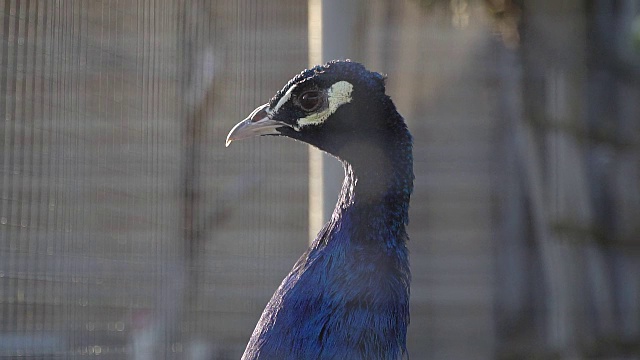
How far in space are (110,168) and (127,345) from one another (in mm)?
610

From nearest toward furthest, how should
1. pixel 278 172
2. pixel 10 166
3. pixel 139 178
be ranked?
1. pixel 10 166
2. pixel 139 178
3. pixel 278 172

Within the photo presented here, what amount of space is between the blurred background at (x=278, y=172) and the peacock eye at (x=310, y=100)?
0.98 ft

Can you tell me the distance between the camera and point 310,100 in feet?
5.09

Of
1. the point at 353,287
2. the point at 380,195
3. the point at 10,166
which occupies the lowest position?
the point at 353,287

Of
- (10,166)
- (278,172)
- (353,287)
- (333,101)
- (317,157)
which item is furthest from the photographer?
A: (278,172)

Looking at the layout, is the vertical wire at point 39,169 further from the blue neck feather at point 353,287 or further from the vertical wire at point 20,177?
the blue neck feather at point 353,287

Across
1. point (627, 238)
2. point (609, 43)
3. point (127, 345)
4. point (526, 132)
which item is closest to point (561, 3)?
point (609, 43)

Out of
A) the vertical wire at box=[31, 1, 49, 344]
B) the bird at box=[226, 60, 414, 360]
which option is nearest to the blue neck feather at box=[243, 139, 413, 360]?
the bird at box=[226, 60, 414, 360]

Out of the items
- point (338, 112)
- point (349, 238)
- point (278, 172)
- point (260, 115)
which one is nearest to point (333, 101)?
point (338, 112)

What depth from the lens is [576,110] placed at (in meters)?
3.15

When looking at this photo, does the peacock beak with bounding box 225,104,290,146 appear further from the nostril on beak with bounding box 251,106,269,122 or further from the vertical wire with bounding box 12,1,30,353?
the vertical wire with bounding box 12,1,30,353

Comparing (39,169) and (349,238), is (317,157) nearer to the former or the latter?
(349,238)

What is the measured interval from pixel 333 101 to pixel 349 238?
0.27 m

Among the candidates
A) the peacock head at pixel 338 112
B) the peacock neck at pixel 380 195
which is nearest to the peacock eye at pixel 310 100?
the peacock head at pixel 338 112
